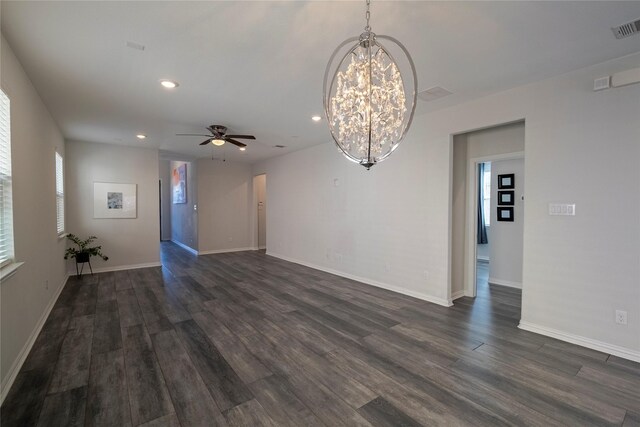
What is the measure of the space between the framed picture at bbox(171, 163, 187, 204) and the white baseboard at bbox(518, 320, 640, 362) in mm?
9109

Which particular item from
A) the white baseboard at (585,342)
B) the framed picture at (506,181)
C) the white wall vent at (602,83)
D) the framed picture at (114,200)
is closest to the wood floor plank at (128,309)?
the framed picture at (114,200)

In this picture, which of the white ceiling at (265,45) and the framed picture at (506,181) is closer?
the white ceiling at (265,45)

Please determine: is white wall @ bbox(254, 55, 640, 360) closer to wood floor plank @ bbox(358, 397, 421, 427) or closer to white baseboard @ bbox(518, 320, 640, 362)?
white baseboard @ bbox(518, 320, 640, 362)

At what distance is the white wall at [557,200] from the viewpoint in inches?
104

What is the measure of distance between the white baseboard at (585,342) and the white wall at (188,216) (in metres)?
7.75

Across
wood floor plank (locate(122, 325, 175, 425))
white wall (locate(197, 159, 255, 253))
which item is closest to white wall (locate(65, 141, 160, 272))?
white wall (locate(197, 159, 255, 253))

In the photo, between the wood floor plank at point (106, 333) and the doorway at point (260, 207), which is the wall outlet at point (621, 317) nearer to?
the wood floor plank at point (106, 333)

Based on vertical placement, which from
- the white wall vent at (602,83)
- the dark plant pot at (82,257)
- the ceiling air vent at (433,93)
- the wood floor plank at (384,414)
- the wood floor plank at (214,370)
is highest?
the ceiling air vent at (433,93)

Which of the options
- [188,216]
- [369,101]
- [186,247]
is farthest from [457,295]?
[186,247]

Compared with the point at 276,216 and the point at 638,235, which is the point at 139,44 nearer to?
the point at 638,235

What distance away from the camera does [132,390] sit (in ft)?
7.14

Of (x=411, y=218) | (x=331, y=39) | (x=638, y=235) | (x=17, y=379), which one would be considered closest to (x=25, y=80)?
(x=17, y=379)

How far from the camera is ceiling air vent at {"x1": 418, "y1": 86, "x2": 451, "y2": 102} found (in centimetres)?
329

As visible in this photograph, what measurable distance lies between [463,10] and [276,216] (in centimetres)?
636
